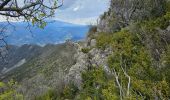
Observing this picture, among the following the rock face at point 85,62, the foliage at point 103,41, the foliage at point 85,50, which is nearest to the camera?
the rock face at point 85,62

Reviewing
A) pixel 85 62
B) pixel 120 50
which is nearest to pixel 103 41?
pixel 85 62

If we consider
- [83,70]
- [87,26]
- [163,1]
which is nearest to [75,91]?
[83,70]

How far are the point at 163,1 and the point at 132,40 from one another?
147 inches

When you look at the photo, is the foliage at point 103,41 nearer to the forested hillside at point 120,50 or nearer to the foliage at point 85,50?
the forested hillside at point 120,50

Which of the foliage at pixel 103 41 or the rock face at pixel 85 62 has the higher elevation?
the foliage at pixel 103 41

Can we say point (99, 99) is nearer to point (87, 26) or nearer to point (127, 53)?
point (127, 53)

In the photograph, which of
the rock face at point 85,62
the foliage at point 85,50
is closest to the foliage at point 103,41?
the rock face at point 85,62

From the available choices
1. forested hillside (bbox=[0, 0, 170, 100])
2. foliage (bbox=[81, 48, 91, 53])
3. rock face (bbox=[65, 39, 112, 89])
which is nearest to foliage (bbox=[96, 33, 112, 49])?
forested hillside (bbox=[0, 0, 170, 100])

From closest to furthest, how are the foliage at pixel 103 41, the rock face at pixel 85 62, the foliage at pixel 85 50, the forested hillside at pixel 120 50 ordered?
the forested hillside at pixel 120 50 → the rock face at pixel 85 62 → the foliage at pixel 103 41 → the foliage at pixel 85 50

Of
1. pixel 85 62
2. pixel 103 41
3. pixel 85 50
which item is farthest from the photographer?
pixel 85 50

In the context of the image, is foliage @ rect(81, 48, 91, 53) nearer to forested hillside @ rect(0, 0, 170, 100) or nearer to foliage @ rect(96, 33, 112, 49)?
forested hillside @ rect(0, 0, 170, 100)

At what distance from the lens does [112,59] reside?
72.6ft

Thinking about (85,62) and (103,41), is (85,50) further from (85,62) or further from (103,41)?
(103,41)

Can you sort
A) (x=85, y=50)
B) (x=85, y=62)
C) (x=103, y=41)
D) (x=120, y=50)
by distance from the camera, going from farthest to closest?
(x=85, y=50)
(x=85, y=62)
(x=103, y=41)
(x=120, y=50)
